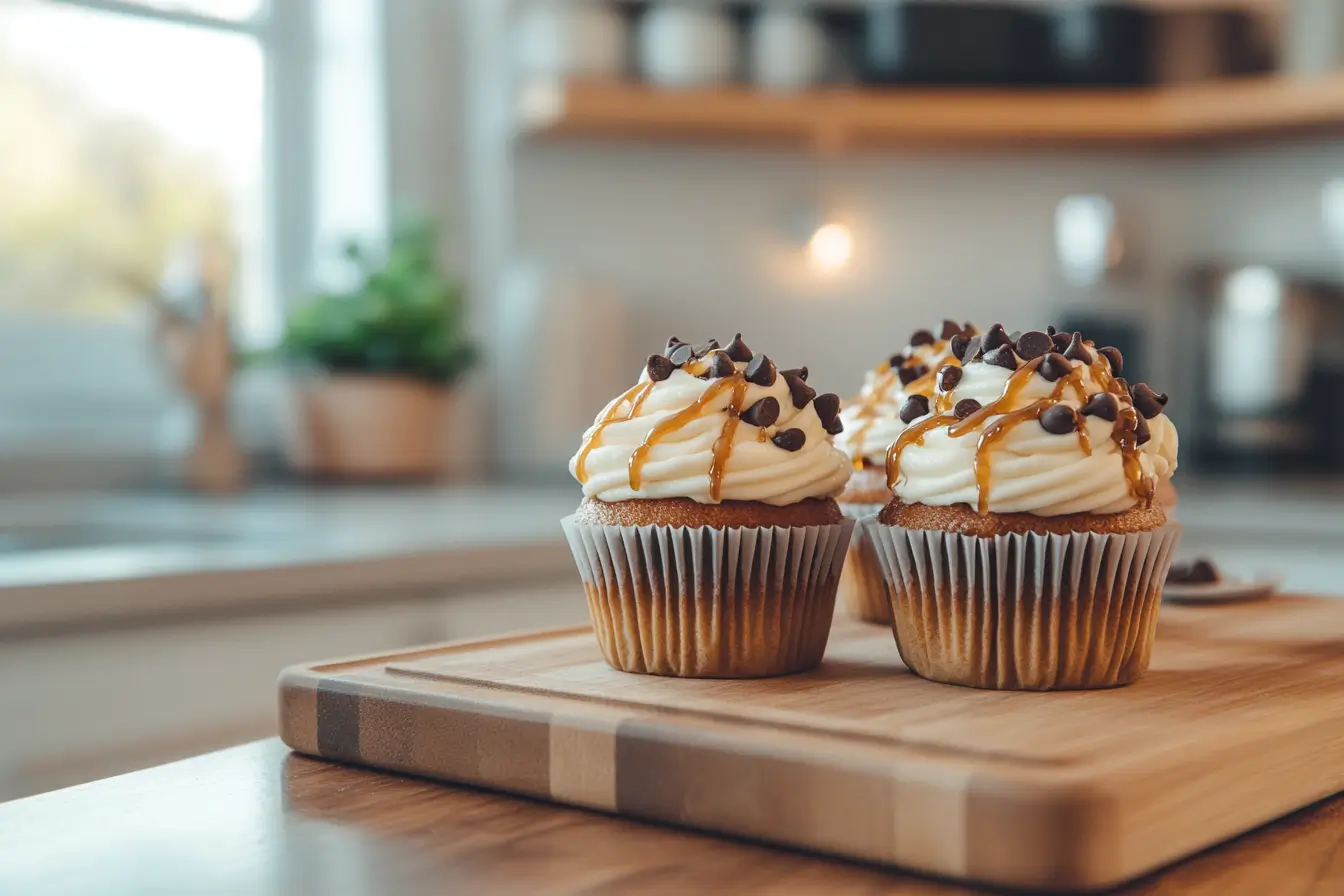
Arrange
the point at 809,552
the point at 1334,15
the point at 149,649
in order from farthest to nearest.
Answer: the point at 1334,15 < the point at 149,649 < the point at 809,552

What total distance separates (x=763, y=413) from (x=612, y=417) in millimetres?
116

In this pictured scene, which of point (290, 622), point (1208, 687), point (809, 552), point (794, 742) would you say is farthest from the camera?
point (290, 622)

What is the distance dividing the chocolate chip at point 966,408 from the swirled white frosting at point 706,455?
0.34 feet

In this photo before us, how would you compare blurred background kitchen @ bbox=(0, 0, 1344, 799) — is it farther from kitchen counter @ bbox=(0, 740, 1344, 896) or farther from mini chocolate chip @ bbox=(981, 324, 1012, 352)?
kitchen counter @ bbox=(0, 740, 1344, 896)

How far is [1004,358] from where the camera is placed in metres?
1.01

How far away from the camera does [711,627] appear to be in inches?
39.9

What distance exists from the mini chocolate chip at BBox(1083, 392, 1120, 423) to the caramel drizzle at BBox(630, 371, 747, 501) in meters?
0.24

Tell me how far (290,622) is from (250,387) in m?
1.33

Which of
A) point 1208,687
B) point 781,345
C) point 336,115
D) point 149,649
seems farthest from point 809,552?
point 336,115

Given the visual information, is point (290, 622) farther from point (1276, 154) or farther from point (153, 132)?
point (1276, 154)

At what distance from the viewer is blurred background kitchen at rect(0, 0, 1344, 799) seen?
2.80 m

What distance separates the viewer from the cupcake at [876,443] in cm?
125

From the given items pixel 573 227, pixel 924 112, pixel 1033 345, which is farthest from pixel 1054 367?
pixel 573 227

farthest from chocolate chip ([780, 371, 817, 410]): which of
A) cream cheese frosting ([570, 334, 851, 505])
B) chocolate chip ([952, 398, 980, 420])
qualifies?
chocolate chip ([952, 398, 980, 420])
